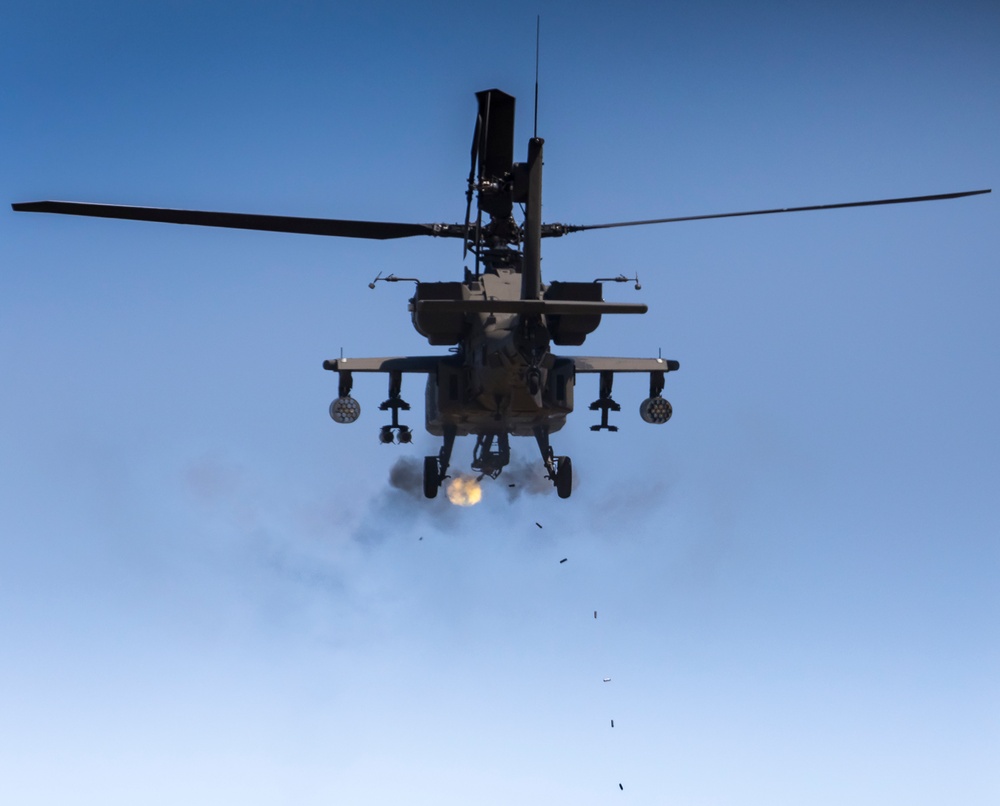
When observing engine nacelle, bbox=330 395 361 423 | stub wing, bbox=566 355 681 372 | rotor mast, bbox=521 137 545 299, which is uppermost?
rotor mast, bbox=521 137 545 299

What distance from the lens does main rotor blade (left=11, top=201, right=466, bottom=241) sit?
93.9 feet

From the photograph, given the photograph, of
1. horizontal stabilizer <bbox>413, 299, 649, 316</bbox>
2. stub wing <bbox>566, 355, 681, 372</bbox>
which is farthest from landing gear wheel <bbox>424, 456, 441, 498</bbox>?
horizontal stabilizer <bbox>413, 299, 649, 316</bbox>

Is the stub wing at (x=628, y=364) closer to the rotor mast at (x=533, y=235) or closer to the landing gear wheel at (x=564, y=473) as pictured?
the landing gear wheel at (x=564, y=473)

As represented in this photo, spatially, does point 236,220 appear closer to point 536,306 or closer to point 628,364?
point 536,306

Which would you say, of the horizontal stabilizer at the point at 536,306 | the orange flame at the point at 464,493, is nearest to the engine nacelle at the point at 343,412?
the orange flame at the point at 464,493

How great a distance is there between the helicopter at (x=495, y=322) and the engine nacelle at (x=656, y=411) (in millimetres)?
22

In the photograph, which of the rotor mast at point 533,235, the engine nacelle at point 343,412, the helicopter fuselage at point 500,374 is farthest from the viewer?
the engine nacelle at point 343,412

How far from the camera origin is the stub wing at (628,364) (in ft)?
115

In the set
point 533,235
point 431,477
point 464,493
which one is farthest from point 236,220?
point 464,493

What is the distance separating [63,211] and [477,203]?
8031mm

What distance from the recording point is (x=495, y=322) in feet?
104

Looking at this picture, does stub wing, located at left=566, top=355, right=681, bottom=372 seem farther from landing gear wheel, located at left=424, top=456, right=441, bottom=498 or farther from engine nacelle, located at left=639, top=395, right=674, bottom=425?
landing gear wheel, located at left=424, top=456, right=441, bottom=498

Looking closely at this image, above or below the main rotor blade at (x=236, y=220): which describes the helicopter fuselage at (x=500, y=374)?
below

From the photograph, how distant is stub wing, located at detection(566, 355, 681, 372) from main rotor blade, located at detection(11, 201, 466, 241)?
5.96 m
